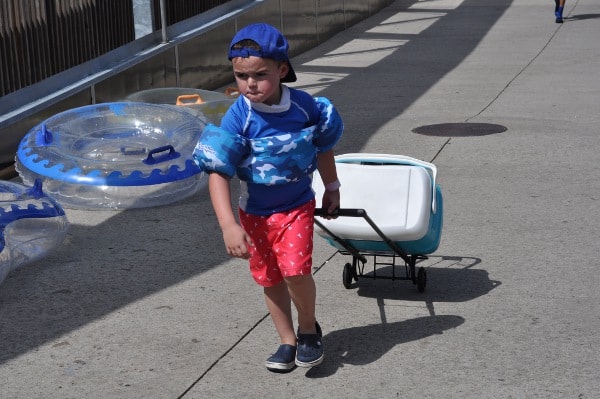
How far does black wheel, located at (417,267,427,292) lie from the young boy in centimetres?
104

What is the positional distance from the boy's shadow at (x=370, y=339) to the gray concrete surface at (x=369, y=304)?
0.5 inches

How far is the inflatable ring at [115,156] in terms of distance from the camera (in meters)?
7.82

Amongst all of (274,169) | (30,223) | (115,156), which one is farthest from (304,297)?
(115,156)

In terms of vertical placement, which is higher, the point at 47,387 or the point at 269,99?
the point at 269,99

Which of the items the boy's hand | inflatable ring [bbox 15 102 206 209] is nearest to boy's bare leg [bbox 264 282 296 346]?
the boy's hand

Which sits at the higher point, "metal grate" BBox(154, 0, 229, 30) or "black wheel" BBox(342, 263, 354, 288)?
"metal grate" BBox(154, 0, 229, 30)

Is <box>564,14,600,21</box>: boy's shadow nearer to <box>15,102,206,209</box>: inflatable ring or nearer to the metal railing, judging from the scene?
the metal railing

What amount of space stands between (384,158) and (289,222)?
1.46m

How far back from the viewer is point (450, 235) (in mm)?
6820

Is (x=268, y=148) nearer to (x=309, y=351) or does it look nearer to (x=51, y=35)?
(x=309, y=351)

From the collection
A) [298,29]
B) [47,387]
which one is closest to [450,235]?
[47,387]

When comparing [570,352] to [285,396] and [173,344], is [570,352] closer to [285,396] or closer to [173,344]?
[285,396]

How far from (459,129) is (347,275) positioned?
15.2 ft

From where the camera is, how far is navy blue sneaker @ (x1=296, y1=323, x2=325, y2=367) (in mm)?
4734
